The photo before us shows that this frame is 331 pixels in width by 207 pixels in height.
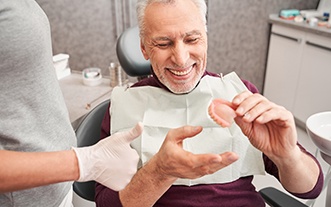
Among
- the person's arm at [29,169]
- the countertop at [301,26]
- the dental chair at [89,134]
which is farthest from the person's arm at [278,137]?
the countertop at [301,26]

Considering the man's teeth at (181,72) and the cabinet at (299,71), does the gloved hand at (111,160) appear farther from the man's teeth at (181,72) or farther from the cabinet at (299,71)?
the cabinet at (299,71)

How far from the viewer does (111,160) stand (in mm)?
883

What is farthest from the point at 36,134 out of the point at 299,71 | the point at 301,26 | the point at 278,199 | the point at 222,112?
the point at 299,71

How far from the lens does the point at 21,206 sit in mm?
1040

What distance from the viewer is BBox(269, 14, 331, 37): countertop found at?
8.57ft

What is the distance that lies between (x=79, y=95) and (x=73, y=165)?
1652 millimetres

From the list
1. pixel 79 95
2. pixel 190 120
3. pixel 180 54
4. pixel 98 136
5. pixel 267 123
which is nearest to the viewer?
pixel 267 123

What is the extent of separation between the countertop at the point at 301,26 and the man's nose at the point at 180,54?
6.45 ft

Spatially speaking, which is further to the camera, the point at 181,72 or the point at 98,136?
the point at 98,136

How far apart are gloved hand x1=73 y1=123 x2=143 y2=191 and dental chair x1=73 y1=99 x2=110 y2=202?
36 cm

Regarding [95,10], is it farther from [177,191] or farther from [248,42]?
[177,191]

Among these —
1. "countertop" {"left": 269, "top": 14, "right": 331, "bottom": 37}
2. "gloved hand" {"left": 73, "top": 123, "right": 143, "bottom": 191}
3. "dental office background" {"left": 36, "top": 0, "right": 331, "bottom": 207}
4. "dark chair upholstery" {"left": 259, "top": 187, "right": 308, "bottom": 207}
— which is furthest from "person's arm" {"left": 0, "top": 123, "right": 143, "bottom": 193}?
"dental office background" {"left": 36, "top": 0, "right": 331, "bottom": 207}

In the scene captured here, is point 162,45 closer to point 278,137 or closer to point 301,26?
point 278,137

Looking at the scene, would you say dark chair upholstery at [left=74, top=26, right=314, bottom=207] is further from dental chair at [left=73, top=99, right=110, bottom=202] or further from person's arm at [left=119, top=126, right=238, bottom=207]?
person's arm at [left=119, top=126, right=238, bottom=207]
